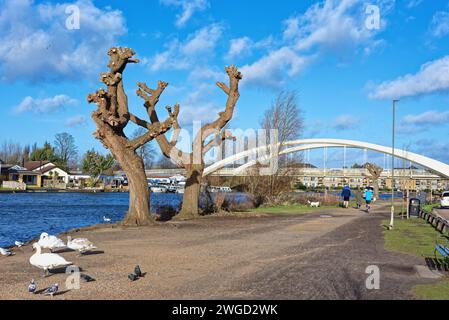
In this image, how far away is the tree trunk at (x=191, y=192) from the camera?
2417 cm

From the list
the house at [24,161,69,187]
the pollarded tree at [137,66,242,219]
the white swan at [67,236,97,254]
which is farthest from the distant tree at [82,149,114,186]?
the white swan at [67,236,97,254]

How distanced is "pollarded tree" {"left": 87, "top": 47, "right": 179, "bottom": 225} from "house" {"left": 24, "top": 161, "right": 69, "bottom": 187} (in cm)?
7613

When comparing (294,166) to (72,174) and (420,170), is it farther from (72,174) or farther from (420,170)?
(72,174)

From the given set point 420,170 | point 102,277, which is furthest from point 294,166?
point 420,170

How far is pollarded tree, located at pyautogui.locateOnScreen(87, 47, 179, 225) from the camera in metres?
18.2

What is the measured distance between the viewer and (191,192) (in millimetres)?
24359

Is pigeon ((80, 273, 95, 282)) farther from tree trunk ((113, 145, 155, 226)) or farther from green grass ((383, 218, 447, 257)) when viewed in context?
tree trunk ((113, 145, 155, 226))

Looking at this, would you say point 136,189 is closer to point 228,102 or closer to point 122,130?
point 122,130

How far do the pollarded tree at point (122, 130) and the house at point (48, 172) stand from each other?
76.1 metres

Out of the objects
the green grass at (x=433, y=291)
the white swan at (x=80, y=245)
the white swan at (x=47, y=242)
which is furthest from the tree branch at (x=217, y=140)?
the green grass at (x=433, y=291)
